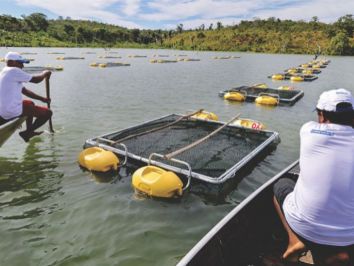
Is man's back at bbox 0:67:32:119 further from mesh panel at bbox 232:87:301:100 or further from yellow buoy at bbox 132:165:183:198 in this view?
mesh panel at bbox 232:87:301:100

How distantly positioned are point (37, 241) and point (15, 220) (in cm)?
89

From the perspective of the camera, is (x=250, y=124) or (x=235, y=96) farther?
(x=235, y=96)

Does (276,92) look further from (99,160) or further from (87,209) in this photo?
(87,209)

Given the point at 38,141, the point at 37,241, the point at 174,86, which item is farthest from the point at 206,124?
the point at 174,86

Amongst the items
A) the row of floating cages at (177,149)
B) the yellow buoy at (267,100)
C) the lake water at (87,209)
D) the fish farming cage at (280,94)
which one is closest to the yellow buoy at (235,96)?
the fish farming cage at (280,94)

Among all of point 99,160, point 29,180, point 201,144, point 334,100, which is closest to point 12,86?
point 29,180

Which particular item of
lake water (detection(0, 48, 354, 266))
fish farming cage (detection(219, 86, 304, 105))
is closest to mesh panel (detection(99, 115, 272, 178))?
lake water (detection(0, 48, 354, 266))

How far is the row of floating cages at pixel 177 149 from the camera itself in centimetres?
680

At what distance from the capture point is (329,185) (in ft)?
11.0

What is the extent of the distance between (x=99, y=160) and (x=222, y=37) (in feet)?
367

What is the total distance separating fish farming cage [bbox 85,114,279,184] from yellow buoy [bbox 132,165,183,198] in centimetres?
50

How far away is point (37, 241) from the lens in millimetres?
Answer: 5402

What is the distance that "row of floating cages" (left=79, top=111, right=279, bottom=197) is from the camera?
6801mm

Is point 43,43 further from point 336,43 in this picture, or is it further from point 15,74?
point 15,74
